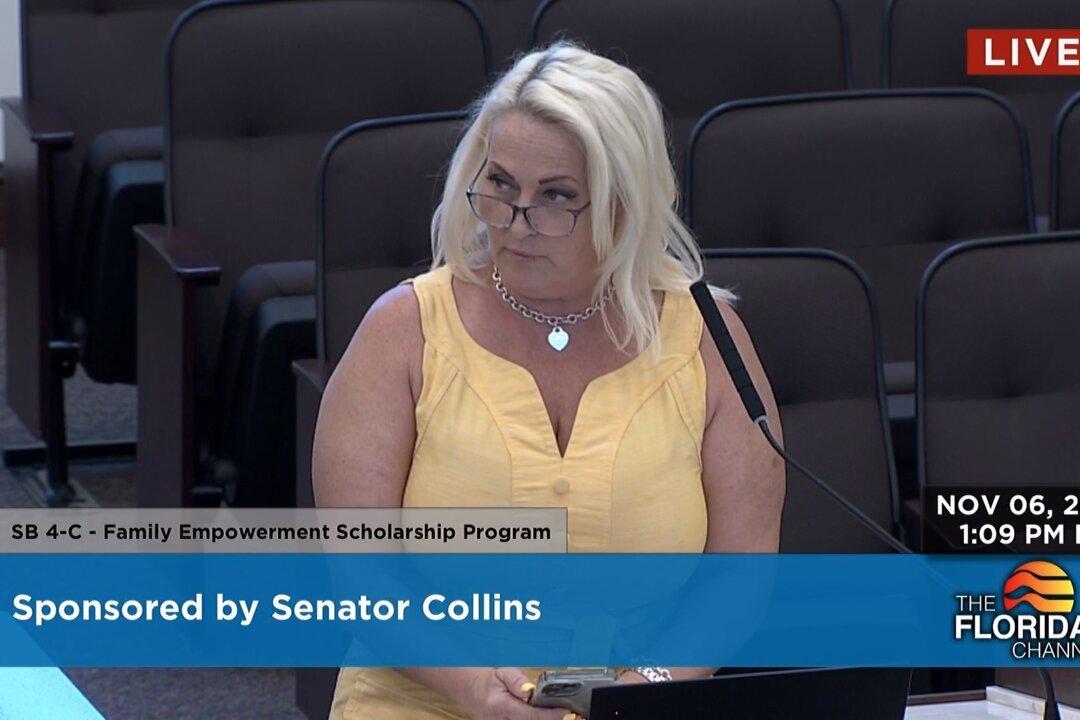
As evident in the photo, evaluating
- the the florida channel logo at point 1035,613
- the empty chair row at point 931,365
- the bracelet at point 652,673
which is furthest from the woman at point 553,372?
the empty chair row at point 931,365

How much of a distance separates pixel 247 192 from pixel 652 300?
3.56ft

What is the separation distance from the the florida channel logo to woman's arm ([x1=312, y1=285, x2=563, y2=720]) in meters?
0.52

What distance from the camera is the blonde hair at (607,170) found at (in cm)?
170

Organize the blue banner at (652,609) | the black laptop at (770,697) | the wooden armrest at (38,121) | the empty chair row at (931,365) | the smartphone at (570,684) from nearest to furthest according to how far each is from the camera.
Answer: the black laptop at (770,697)
the smartphone at (570,684)
the blue banner at (652,609)
the empty chair row at (931,365)
the wooden armrest at (38,121)

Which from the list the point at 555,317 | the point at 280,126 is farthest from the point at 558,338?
the point at 280,126

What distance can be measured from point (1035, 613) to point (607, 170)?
1.86ft

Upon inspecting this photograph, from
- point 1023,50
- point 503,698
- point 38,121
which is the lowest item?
point 503,698

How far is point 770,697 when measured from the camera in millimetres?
1237

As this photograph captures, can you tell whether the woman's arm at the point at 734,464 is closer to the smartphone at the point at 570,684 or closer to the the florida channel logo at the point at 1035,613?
the the florida channel logo at the point at 1035,613

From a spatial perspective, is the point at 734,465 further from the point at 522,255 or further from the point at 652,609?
the point at 522,255

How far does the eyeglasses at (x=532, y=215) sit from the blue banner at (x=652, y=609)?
1.02ft

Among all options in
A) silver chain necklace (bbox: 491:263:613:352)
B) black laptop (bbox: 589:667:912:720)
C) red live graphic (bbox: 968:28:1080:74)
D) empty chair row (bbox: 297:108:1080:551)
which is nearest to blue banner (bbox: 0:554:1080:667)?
empty chair row (bbox: 297:108:1080:551)

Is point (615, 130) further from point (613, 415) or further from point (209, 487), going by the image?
point (209, 487)

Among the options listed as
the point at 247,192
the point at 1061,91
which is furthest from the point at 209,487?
the point at 1061,91
